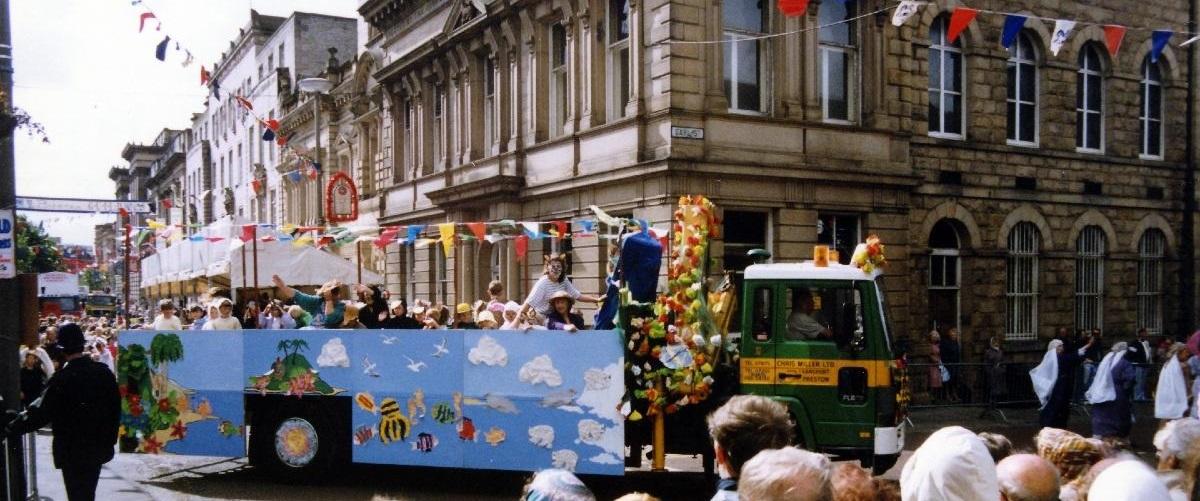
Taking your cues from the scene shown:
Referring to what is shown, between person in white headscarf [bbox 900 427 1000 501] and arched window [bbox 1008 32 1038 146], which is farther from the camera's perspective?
arched window [bbox 1008 32 1038 146]

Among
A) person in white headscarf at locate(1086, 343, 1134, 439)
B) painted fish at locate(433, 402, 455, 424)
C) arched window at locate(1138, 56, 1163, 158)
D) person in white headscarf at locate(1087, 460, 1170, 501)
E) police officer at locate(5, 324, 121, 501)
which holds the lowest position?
person in white headscarf at locate(1086, 343, 1134, 439)

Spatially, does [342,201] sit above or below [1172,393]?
above

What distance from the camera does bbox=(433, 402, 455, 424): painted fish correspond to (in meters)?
10.3

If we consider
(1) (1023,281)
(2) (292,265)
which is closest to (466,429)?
(2) (292,265)

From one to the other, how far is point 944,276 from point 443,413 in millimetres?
13719

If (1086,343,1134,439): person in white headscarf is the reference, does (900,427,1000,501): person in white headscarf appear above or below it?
above

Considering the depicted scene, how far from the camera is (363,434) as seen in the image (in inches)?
418

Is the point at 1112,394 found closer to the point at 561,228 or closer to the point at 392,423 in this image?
the point at 561,228

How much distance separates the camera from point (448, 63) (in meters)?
26.2

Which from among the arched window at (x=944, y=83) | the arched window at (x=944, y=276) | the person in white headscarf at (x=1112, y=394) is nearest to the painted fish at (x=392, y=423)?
the person in white headscarf at (x=1112, y=394)

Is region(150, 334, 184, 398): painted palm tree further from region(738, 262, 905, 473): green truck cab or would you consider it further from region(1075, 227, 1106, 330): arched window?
region(1075, 227, 1106, 330): arched window

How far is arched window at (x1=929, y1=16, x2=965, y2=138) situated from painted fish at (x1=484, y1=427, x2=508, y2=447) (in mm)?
13786

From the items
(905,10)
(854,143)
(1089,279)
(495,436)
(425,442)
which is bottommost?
(425,442)

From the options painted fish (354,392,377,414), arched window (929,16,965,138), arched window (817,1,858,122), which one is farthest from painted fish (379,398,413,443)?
arched window (929,16,965,138)
